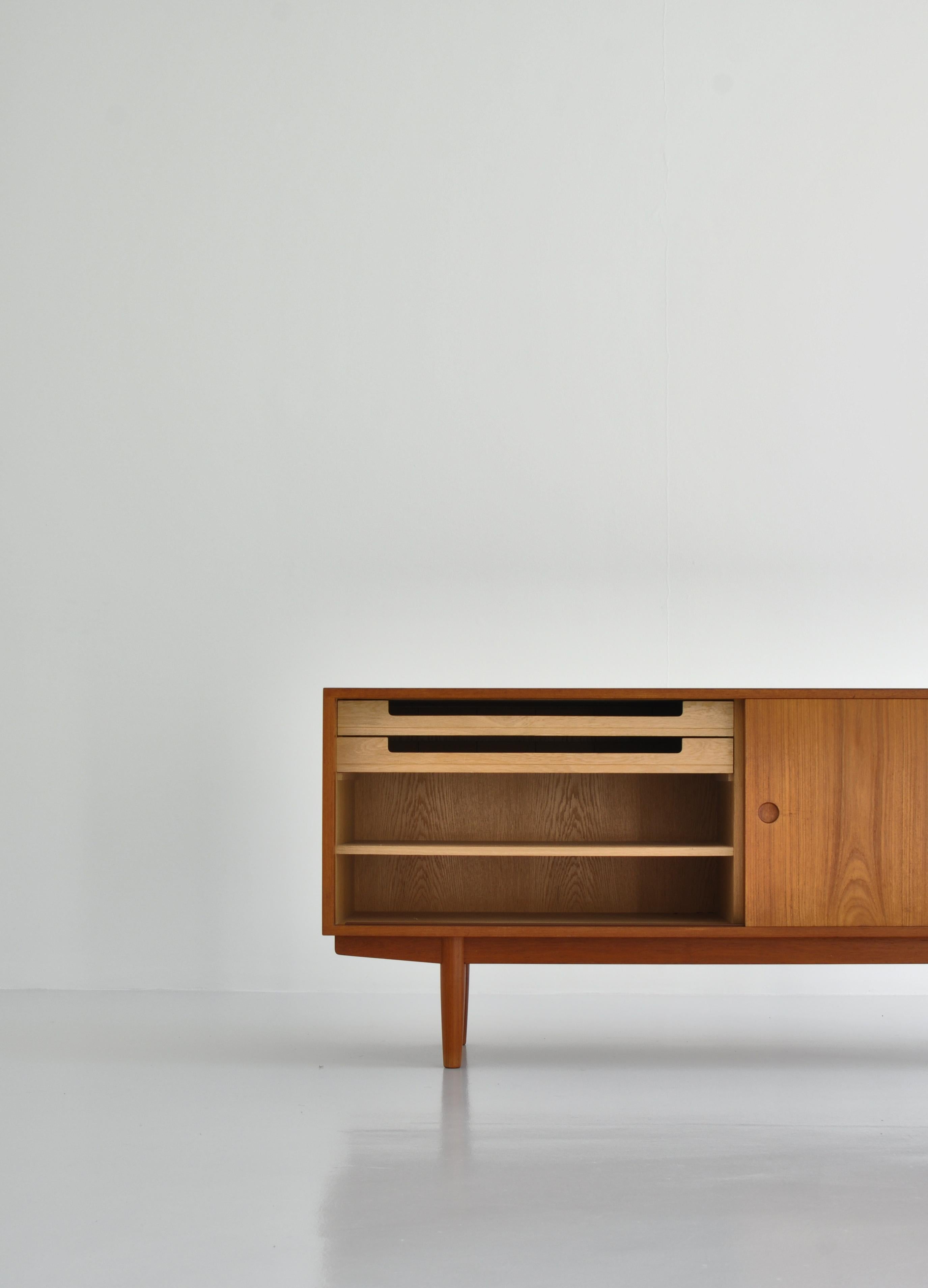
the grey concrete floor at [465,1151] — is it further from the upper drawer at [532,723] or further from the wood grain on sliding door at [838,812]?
the upper drawer at [532,723]

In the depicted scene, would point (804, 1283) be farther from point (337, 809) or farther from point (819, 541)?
point (819, 541)

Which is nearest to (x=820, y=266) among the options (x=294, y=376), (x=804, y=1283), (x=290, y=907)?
(x=294, y=376)

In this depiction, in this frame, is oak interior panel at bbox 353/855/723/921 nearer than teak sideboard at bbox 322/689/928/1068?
No

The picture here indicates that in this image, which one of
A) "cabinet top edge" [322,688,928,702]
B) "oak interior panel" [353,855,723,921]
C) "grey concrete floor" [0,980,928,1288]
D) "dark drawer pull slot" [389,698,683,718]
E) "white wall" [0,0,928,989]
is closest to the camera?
"grey concrete floor" [0,980,928,1288]

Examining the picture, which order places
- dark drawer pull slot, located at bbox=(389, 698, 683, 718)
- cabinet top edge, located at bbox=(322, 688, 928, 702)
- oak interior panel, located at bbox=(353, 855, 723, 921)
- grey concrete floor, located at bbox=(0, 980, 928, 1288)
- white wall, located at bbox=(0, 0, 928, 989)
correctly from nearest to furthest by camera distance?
grey concrete floor, located at bbox=(0, 980, 928, 1288) → cabinet top edge, located at bbox=(322, 688, 928, 702) → dark drawer pull slot, located at bbox=(389, 698, 683, 718) → oak interior panel, located at bbox=(353, 855, 723, 921) → white wall, located at bbox=(0, 0, 928, 989)

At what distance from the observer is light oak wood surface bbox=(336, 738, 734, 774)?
8.58 ft

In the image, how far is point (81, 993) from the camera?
348 centimetres

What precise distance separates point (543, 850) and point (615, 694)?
40 cm

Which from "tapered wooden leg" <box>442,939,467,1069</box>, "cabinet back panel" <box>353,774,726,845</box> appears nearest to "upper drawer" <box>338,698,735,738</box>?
"cabinet back panel" <box>353,774,726,845</box>

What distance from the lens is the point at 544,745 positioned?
9.82ft

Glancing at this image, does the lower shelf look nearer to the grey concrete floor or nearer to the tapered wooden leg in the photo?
the tapered wooden leg

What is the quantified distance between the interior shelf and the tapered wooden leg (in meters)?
0.21

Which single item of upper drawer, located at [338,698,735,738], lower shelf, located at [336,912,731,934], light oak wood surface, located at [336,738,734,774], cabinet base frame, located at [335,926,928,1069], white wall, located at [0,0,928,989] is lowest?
cabinet base frame, located at [335,926,928,1069]

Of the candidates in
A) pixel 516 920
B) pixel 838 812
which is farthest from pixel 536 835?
pixel 838 812
